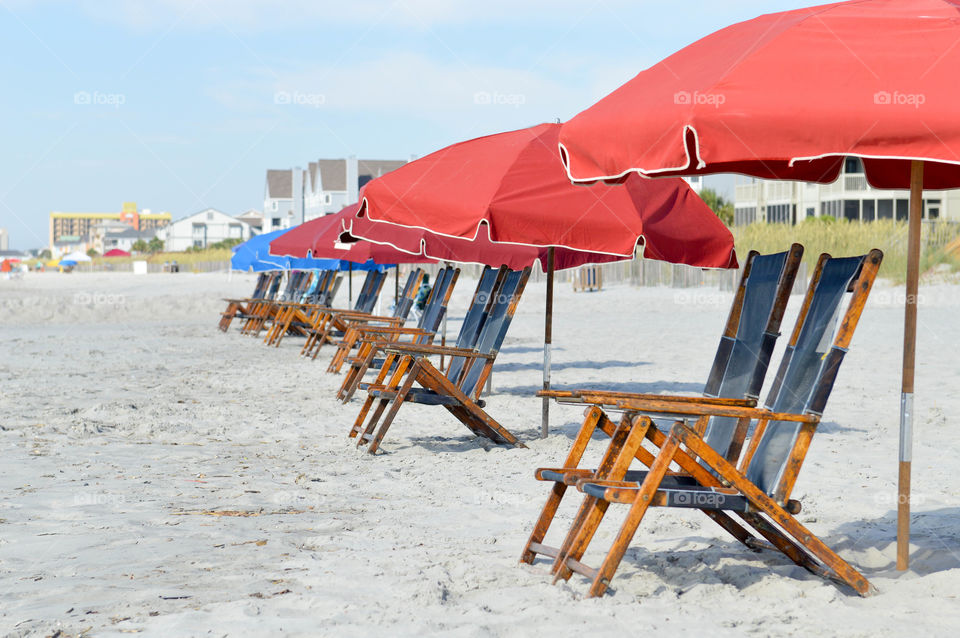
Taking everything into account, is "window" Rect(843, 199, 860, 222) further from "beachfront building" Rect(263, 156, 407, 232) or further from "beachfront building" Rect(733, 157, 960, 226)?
"beachfront building" Rect(263, 156, 407, 232)

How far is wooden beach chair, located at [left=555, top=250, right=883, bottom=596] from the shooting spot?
3389mm

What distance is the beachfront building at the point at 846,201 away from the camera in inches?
1697

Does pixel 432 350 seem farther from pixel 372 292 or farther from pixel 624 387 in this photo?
pixel 372 292

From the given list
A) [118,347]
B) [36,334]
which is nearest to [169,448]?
[118,347]

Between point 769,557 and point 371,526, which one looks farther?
point 371,526

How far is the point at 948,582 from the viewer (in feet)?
11.7

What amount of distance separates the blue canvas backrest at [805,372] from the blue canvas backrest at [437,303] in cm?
603

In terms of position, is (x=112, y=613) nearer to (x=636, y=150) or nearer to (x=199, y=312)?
(x=636, y=150)

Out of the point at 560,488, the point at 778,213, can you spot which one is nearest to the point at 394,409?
the point at 560,488

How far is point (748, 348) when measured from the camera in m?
4.23

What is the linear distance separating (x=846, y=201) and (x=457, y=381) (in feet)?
134

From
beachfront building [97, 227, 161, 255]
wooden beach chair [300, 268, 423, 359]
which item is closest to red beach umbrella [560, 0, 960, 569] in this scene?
wooden beach chair [300, 268, 423, 359]

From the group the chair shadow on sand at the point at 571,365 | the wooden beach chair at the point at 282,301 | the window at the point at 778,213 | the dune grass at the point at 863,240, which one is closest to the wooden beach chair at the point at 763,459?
the chair shadow on sand at the point at 571,365

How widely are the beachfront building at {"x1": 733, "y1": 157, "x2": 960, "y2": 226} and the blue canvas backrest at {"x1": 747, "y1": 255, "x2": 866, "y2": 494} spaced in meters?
38.6
